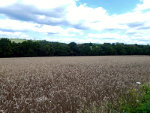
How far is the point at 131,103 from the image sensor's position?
4.72 m

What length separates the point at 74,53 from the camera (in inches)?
2420

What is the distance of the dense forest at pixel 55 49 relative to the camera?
46.1 m

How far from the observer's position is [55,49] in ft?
183

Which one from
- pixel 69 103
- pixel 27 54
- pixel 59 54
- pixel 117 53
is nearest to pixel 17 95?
pixel 69 103

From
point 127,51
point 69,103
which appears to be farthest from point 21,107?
point 127,51

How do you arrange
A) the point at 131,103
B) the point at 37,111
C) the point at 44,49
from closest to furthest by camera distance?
1. the point at 37,111
2. the point at 131,103
3. the point at 44,49

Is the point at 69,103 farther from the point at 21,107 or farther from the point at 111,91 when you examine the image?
the point at 111,91

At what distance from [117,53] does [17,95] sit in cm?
6833

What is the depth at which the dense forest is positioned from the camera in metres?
46.1

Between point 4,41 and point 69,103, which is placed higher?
point 4,41

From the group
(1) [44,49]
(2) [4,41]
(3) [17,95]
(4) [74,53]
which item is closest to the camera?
(3) [17,95]

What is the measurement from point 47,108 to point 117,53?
68.8 meters

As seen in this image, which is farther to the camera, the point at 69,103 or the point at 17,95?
the point at 17,95

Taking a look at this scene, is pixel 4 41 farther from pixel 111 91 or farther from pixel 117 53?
pixel 117 53
